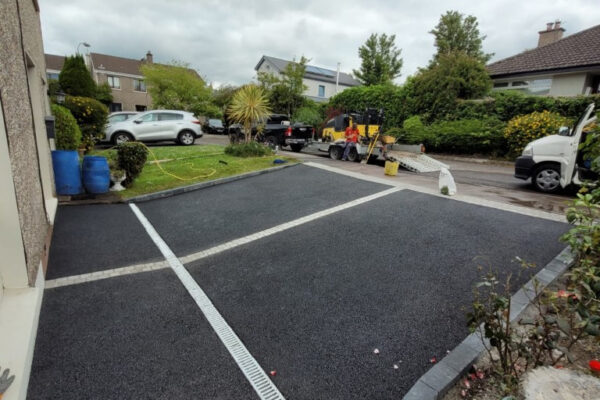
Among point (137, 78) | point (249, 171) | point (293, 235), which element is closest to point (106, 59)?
point (137, 78)

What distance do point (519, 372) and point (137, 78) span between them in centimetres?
4604

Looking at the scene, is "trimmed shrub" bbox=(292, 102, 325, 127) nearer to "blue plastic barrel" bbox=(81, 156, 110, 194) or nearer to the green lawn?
the green lawn

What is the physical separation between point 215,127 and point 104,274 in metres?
27.6

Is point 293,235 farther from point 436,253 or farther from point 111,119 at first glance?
point 111,119

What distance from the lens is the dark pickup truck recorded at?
1538cm

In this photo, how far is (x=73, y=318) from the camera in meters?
3.05

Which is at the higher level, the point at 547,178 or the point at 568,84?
the point at 568,84

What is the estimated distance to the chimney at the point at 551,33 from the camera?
21.3 meters

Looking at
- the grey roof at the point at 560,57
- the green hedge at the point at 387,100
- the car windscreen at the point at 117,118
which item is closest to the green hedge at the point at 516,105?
the green hedge at the point at 387,100

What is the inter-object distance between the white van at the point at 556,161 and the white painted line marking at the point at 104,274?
27.6 feet

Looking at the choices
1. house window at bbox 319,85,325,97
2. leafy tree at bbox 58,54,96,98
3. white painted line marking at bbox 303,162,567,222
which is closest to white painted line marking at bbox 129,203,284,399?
white painted line marking at bbox 303,162,567,222

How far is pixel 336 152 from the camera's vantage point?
1268cm

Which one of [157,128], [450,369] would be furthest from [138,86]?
[450,369]

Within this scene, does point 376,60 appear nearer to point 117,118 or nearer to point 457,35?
A: point 457,35
